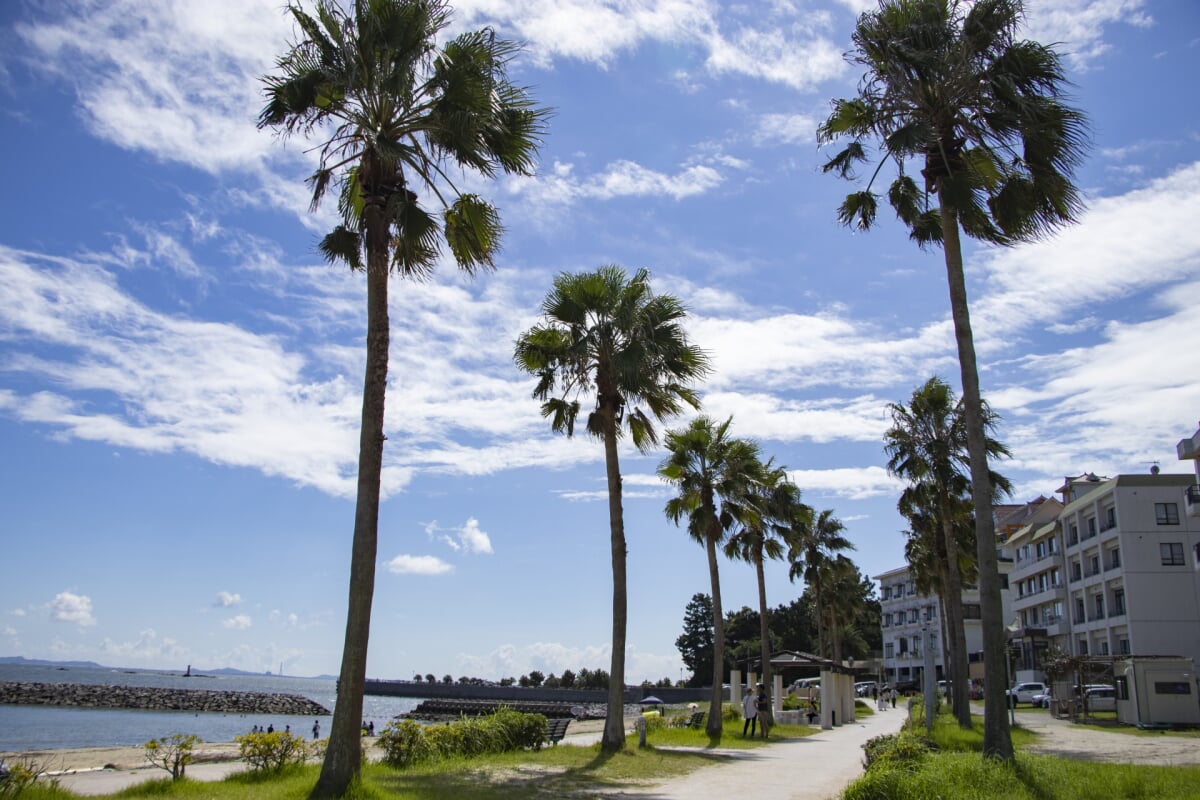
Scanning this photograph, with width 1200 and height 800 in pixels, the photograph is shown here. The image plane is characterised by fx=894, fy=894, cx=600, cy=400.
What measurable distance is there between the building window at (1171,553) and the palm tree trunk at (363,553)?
5315cm

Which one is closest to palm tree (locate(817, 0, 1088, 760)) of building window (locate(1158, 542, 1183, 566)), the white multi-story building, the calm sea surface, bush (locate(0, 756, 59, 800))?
bush (locate(0, 756, 59, 800))

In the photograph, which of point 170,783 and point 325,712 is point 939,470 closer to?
point 170,783

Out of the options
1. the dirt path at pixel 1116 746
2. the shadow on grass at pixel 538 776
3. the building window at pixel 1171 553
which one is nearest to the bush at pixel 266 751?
the shadow on grass at pixel 538 776

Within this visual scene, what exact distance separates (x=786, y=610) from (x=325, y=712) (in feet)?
178

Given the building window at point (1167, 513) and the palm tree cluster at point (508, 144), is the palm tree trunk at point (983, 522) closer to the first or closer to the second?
the palm tree cluster at point (508, 144)

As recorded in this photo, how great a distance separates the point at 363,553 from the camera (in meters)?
11.6

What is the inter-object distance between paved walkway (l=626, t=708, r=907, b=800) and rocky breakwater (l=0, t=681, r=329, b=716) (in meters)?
64.5

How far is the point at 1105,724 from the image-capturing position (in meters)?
34.2

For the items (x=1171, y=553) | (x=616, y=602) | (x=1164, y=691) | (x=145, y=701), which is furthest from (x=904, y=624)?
(x=616, y=602)

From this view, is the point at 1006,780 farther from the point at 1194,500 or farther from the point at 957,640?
the point at 1194,500

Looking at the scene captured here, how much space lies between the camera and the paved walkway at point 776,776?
13242 millimetres

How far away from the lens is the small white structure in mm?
30453

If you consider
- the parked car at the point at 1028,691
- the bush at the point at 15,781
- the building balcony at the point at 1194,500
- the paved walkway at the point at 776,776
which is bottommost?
the parked car at the point at 1028,691

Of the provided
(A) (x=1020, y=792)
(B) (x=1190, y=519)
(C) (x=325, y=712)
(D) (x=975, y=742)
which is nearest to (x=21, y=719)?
(C) (x=325, y=712)
